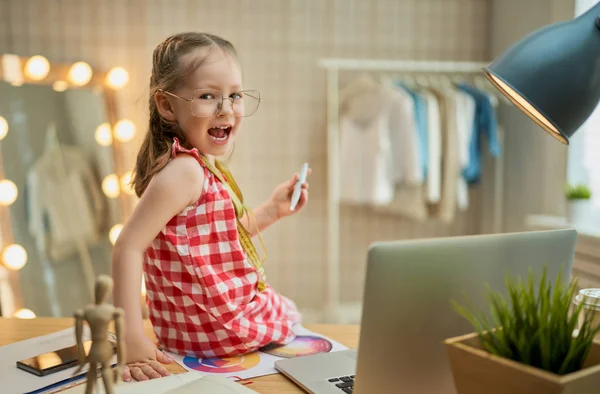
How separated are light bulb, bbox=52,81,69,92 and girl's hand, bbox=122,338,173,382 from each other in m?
2.44

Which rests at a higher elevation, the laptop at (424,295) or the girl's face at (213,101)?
the girl's face at (213,101)

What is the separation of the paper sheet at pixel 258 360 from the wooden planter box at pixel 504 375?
42 centimetres

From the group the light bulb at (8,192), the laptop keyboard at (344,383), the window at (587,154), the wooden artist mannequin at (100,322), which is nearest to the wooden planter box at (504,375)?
the laptop keyboard at (344,383)

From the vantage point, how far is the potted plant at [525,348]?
67 cm

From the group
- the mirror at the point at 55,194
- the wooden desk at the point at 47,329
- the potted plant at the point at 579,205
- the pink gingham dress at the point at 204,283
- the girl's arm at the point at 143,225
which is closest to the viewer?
the girl's arm at the point at 143,225

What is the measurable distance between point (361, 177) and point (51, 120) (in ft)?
5.28

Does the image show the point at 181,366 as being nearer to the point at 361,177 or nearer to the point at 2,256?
the point at 2,256

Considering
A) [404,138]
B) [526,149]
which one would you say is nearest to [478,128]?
[526,149]

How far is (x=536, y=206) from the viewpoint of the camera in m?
3.33

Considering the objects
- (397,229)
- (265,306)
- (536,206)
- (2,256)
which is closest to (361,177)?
(397,229)

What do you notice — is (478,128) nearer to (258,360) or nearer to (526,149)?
(526,149)

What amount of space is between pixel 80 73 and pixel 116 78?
0.19 meters

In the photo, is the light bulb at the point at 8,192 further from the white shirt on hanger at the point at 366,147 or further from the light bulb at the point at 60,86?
the white shirt on hanger at the point at 366,147

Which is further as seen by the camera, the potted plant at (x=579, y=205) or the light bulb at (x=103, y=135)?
the light bulb at (x=103, y=135)
